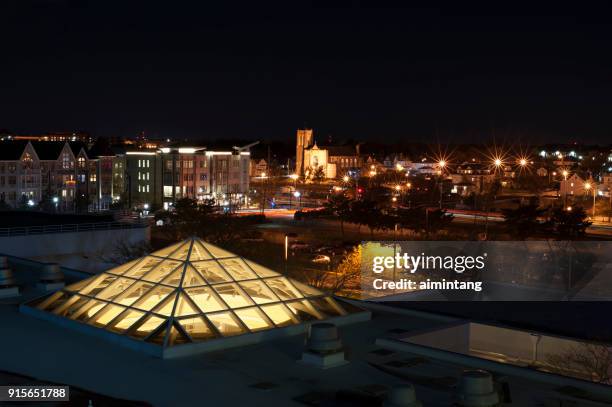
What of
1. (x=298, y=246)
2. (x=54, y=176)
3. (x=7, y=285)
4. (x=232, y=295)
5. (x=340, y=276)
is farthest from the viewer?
(x=54, y=176)

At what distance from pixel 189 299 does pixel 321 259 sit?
94.5ft

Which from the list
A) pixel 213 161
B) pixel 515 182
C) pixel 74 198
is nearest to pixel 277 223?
pixel 213 161

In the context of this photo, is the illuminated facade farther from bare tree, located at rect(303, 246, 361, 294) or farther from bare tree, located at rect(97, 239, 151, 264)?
bare tree, located at rect(97, 239, 151, 264)

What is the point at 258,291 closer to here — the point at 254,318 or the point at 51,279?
the point at 254,318

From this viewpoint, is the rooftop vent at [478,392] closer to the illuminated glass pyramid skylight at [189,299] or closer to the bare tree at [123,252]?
the illuminated glass pyramid skylight at [189,299]

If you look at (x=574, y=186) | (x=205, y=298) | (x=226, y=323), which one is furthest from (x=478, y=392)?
(x=574, y=186)

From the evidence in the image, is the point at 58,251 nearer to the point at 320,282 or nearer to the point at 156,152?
the point at 320,282

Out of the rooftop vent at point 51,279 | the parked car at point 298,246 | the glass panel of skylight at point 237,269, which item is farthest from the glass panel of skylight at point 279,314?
the parked car at point 298,246

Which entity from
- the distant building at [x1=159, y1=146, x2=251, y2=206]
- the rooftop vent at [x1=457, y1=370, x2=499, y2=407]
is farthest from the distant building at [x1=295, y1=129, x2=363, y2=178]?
the rooftop vent at [x1=457, y1=370, x2=499, y2=407]

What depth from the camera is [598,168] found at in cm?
10675

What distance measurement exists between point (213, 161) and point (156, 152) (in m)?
5.74

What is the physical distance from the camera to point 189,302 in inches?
444

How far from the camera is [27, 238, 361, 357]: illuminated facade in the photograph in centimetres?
1095

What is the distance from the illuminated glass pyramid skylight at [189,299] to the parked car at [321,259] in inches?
1026
